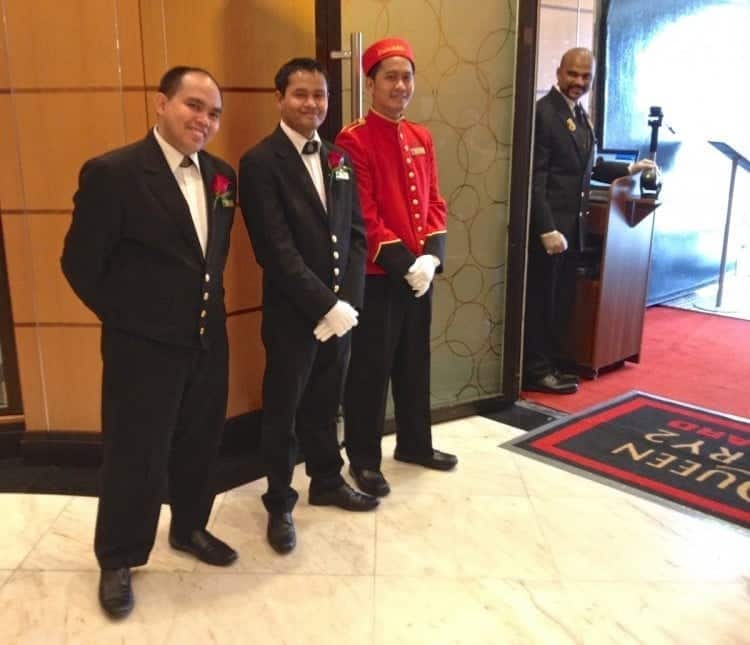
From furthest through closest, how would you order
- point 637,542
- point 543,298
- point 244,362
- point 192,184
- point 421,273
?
point 543,298 < point 244,362 < point 421,273 < point 637,542 < point 192,184

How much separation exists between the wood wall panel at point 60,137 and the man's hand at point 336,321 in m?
1.06

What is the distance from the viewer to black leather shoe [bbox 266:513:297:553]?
2.28m

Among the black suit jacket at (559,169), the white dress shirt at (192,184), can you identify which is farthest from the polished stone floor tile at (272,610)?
the black suit jacket at (559,169)

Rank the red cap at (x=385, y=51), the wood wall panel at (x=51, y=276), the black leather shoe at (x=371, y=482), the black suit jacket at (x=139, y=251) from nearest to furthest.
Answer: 1. the black suit jacket at (x=139, y=251)
2. the red cap at (x=385, y=51)
3. the black leather shoe at (x=371, y=482)
4. the wood wall panel at (x=51, y=276)

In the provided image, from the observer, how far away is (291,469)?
7.71 ft

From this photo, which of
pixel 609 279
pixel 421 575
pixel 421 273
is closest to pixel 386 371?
pixel 421 273

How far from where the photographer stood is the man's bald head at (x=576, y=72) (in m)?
3.42

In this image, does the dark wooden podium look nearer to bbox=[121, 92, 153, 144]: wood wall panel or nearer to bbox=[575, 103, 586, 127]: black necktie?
bbox=[575, 103, 586, 127]: black necktie

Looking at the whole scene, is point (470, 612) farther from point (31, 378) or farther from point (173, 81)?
point (31, 378)

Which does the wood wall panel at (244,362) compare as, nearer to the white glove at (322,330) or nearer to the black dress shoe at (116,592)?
the white glove at (322,330)

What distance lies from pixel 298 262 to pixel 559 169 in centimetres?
188

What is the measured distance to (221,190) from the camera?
2020 mm

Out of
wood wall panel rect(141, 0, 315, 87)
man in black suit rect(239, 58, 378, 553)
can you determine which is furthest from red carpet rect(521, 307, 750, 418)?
wood wall panel rect(141, 0, 315, 87)

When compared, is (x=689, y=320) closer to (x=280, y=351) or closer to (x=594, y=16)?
(x=594, y=16)
